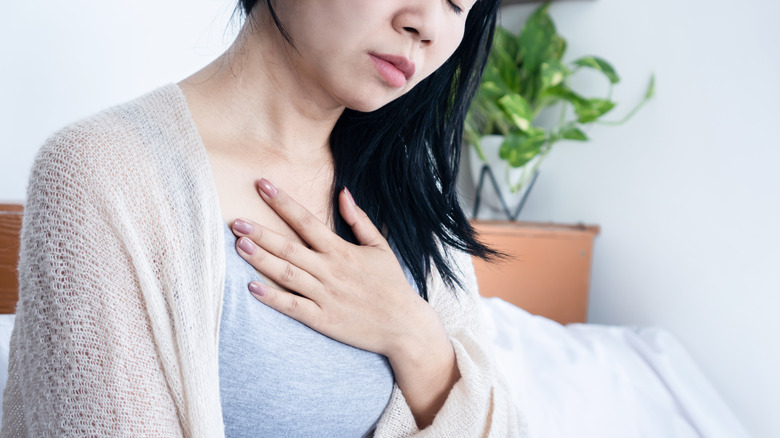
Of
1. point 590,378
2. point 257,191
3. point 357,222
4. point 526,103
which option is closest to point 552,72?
point 526,103

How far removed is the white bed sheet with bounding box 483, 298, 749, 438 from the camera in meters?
1.01

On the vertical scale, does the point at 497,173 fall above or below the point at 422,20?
below

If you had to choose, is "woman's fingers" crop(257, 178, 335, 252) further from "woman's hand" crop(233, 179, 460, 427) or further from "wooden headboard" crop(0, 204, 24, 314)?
"wooden headboard" crop(0, 204, 24, 314)

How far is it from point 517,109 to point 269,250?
1.25 meters

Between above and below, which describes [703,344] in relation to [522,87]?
below

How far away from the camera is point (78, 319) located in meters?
0.44

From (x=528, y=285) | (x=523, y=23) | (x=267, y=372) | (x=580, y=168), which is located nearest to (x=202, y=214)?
(x=267, y=372)

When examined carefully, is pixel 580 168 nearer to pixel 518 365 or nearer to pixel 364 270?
pixel 518 365

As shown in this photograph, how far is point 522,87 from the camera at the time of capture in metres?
1.89

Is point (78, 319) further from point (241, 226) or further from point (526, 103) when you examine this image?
point (526, 103)

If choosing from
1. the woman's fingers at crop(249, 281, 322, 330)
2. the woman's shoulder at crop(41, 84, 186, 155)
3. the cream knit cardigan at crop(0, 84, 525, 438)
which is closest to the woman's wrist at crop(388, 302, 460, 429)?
the woman's fingers at crop(249, 281, 322, 330)

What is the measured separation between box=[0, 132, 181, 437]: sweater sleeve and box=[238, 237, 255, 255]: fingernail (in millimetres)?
98

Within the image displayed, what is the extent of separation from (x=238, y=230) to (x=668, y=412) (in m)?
0.89

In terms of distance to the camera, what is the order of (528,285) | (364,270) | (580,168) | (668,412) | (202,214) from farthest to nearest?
(580,168) → (528,285) → (668,412) → (364,270) → (202,214)
